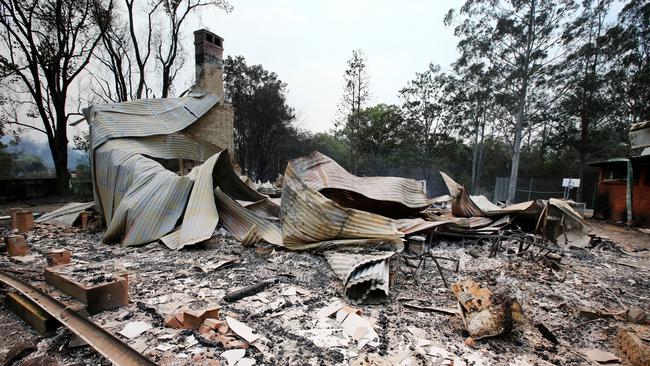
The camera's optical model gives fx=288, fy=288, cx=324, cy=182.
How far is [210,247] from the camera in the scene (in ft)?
13.9

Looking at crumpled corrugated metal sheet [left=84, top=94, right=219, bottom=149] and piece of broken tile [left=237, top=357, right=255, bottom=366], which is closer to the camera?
piece of broken tile [left=237, top=357, right=255, bottom=366]

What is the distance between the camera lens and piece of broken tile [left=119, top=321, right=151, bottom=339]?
2033 mm

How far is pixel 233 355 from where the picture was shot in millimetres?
1845

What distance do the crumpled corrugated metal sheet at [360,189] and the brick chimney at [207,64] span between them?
782 cm

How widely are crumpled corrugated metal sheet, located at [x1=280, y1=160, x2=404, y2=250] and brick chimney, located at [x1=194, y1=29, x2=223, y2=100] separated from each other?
8.38 meters

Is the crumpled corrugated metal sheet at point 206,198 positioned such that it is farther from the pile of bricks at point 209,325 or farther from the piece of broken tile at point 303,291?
the pile of bricks at point 209,325

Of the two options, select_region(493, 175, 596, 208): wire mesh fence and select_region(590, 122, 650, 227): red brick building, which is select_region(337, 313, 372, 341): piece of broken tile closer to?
select_region(590, 122, 650, 227): red brick building

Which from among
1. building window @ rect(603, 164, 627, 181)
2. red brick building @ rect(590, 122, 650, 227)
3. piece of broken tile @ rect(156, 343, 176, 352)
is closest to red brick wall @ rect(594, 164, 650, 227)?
red brick building @ rect(590, 122, 650, 227)

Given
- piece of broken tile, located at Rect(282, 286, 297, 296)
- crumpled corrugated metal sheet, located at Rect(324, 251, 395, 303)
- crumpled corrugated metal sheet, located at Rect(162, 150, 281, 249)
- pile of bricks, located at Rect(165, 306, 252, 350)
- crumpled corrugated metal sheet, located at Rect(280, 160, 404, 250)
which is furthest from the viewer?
crumpled corrugated metal sheet, located at Rect(162, 150, 281, 249)

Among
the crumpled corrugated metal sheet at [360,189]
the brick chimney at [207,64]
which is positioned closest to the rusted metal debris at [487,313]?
the crumpled corrugated metal sheet at [360,189]

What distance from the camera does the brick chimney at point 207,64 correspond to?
10633 millimetres

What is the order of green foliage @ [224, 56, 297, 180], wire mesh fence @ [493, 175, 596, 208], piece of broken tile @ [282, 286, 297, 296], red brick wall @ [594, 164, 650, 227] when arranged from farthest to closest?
green foliage @ [224, 56, 297, 180]
wire mesh fence @ [493, 175, 596, 208]
red brick wall @ [594, 164, 650, 227]
piece of broken tile @ [282, 286, 297, 296]

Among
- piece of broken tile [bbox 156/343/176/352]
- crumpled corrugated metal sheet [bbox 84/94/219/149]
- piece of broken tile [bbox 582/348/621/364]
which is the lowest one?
piece of broken tile [bbox 156/343/176/352]

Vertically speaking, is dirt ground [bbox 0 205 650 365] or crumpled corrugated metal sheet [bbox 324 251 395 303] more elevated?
crumpled corrugated metal sheet [bbox 324 251 395 303]
